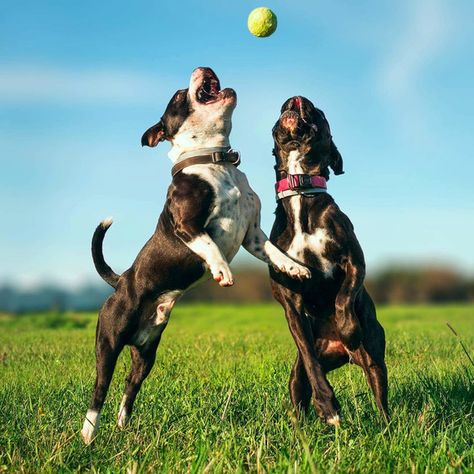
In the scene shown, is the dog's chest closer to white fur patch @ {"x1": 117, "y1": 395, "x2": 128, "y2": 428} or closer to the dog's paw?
the dog's paw

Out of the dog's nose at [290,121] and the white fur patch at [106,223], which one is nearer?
the dog's nose at [290,121]

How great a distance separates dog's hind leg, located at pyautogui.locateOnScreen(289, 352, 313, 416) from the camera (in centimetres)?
542

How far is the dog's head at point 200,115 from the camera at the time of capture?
5.33 m

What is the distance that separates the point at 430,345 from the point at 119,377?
15.2 ft

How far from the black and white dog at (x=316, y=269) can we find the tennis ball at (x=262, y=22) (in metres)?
0.83

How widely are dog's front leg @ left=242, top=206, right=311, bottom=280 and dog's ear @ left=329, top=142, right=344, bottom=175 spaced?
761 millimetres

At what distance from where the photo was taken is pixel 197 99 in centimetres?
543

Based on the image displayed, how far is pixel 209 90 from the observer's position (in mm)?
5508

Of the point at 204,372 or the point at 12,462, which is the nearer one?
the point at 12,462

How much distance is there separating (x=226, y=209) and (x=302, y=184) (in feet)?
1.95

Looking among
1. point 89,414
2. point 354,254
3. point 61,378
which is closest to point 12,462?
point 89,414

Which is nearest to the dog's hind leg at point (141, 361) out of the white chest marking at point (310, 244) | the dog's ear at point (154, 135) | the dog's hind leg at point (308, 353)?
the dog's hind leg at point (308, 353)

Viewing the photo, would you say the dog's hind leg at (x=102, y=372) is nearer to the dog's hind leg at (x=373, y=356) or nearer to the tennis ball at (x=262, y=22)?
the dog's hind leg at (x=373, y=356)

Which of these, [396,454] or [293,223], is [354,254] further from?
[396,454]
